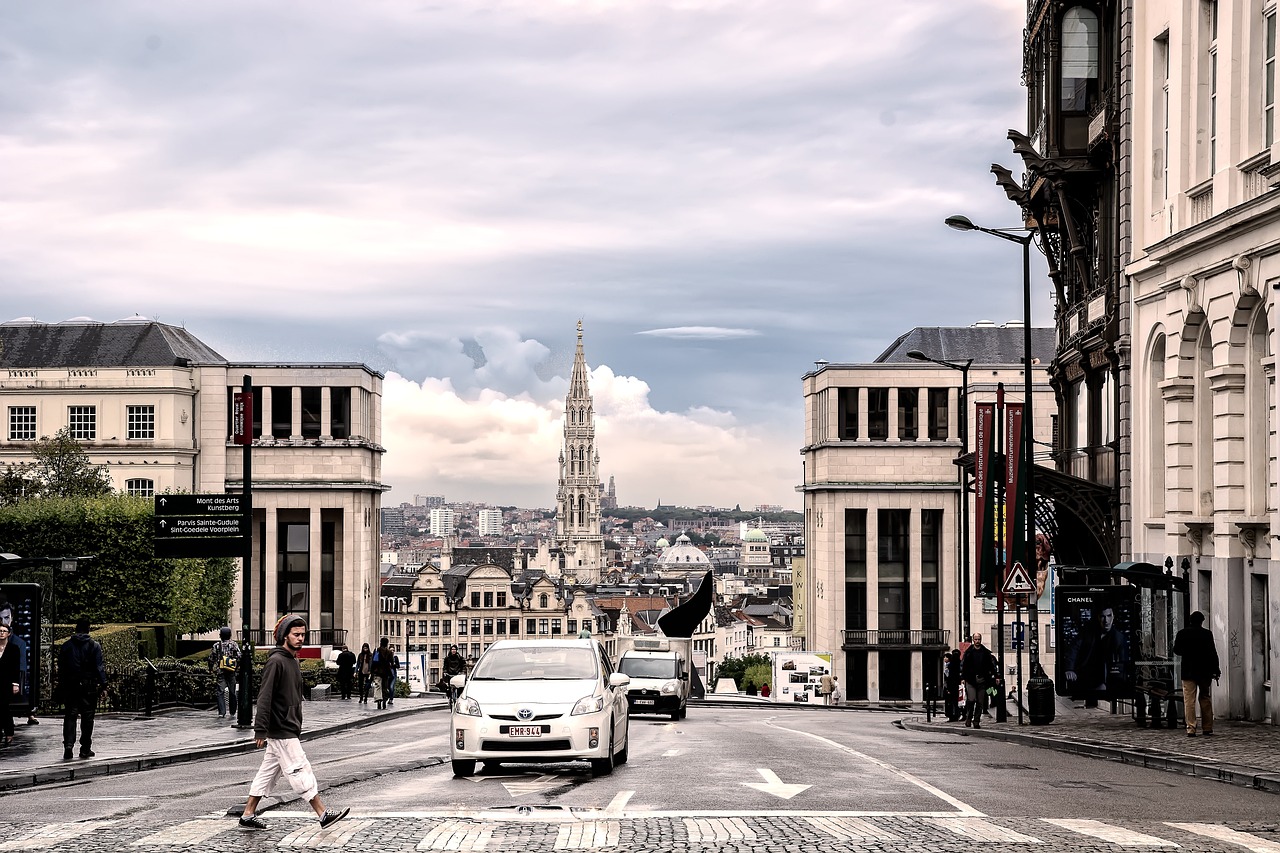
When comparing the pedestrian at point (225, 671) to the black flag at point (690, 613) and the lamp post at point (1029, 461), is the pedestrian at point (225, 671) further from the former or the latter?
the black flag at point (690, 613)

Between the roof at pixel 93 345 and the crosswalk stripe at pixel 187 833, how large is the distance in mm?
72287

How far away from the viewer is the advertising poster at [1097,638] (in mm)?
27547

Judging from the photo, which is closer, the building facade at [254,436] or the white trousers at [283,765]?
the white trousers at [283,765]

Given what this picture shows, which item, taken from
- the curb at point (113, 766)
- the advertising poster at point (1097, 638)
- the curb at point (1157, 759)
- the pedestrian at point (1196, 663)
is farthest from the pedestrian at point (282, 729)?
the advertising poster at point (1097, 638)

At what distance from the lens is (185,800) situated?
51.0 ft

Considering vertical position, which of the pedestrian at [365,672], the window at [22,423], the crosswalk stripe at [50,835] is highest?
the window at [22,423]

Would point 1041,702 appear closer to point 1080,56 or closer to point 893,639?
point 1080,56

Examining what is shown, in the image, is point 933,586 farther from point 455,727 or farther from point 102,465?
point 455,727

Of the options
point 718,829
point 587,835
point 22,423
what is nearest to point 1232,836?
point 718,829

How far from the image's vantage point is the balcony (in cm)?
8612

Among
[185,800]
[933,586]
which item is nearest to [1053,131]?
[185,800]

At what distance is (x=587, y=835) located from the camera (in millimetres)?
12312

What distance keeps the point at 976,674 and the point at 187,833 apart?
2100 cm

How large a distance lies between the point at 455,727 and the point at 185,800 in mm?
3002
